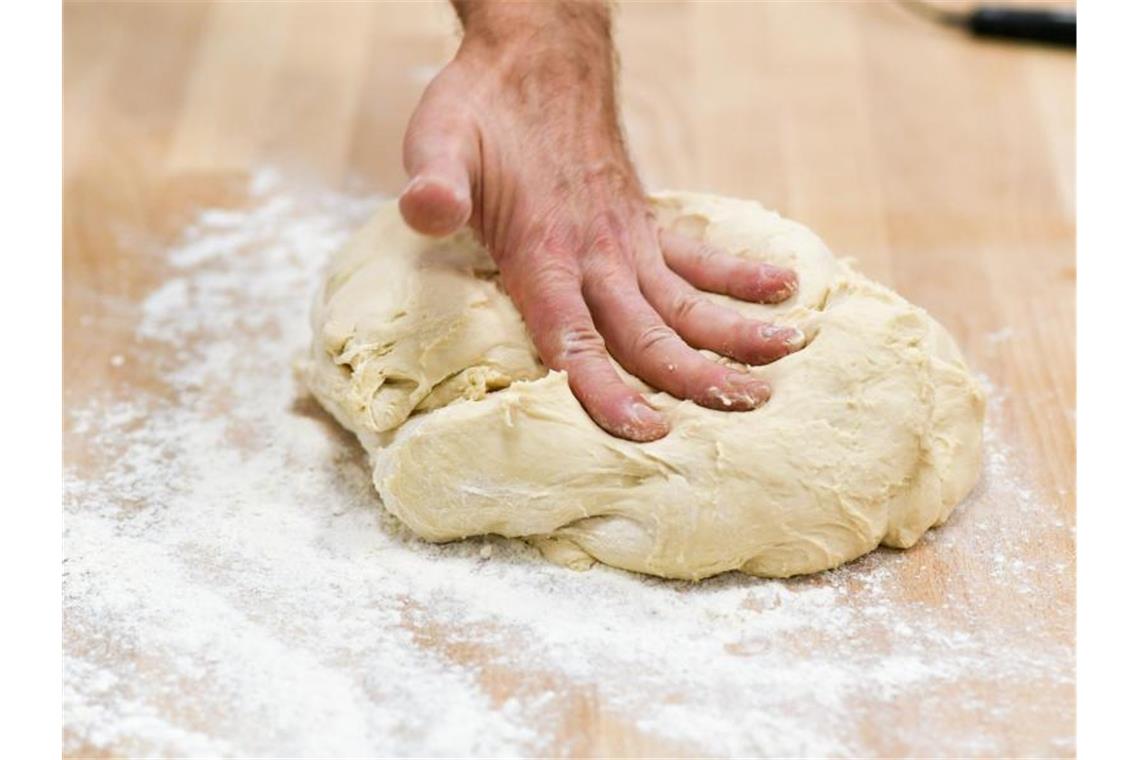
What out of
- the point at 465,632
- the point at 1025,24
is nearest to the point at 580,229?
the point at 465,632

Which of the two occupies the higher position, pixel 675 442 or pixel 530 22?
pixel 530 22

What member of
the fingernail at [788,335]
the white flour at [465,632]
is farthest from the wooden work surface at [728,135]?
the fingernail at [788,335]

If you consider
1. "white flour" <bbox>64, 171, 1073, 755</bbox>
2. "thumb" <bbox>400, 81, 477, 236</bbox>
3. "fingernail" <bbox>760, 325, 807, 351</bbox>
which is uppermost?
"thumb" <bbox>400, 81, 477, 236</bbox>

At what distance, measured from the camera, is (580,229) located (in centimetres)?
195

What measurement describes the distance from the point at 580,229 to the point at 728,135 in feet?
3.25

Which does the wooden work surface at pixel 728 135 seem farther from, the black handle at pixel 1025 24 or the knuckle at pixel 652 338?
the knuckle at pixel 652 338

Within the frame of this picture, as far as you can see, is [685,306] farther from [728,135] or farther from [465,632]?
[728,135]

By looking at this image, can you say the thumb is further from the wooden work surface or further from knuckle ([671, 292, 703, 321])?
the wooden work surface

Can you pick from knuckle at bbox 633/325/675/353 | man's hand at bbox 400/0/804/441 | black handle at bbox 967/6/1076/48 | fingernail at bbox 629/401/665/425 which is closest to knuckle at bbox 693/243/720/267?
man's hand at bbox 400/0/804/441

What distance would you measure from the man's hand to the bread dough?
0.03m

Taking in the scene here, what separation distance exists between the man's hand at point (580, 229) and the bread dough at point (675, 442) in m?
0.03

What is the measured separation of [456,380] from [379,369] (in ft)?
0.33

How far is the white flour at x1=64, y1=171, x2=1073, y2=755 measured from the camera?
157cm

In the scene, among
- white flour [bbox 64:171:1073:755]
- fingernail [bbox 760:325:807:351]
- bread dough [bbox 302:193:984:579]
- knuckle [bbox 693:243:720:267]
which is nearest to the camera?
white flour [bbox 64:171:1073:755]
